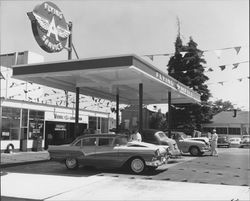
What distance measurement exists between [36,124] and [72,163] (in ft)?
46.5

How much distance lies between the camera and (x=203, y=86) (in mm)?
44406

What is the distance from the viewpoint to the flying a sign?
1580 centimetres

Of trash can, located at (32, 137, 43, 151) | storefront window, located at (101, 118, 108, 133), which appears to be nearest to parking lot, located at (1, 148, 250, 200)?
trash can, located at (32, 137, 43, 151)

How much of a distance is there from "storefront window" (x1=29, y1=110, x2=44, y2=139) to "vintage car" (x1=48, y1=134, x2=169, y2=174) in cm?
1309

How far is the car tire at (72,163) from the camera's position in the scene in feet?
44.2

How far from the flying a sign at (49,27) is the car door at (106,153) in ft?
20.2

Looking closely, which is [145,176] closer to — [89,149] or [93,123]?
[89,149]

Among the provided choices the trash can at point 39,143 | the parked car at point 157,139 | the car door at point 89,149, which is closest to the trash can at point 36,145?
the trash can at point 39,143

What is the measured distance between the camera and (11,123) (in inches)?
957

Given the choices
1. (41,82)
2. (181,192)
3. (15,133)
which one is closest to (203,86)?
(15,133)

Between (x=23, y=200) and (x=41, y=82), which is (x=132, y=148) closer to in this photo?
(x=23, y=200)

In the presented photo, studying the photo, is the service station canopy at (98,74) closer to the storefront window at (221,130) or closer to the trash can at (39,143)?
the trash can at (39,143)

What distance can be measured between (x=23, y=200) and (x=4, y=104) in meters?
16.1

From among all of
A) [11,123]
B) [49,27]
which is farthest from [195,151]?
[11,123]
